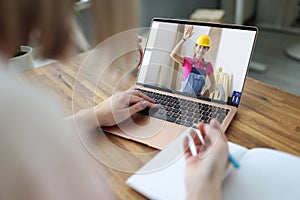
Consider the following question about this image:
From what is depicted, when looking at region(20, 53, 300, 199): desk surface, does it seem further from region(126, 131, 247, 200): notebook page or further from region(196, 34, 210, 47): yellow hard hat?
region(196, 34, 210, 47): yellow hard hat

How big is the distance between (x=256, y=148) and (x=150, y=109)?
281 mm

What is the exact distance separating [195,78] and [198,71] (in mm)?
20

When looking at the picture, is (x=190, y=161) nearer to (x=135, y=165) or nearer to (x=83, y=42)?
(x=135, y=165)

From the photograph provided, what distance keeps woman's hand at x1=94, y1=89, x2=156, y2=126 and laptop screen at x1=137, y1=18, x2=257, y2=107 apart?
0.09m

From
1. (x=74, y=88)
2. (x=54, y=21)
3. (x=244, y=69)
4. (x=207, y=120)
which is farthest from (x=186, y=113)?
(x=54, y=21)

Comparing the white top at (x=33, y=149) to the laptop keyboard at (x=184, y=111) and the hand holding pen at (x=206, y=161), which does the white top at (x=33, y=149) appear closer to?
the hand holding pen at (x=206, y=161)

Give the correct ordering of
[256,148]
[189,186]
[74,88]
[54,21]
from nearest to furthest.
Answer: [54,21], [189,186], [256,148], [74,88]

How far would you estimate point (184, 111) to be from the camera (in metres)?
0.80

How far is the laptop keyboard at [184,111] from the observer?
765 millimetres

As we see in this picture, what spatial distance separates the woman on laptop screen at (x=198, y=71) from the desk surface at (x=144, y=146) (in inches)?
4.7

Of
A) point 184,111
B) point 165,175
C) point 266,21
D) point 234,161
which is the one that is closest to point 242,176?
point 234,161

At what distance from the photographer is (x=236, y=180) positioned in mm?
581

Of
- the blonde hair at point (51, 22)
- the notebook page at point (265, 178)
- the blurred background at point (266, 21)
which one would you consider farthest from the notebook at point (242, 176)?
the blurred background at point (266, 21)

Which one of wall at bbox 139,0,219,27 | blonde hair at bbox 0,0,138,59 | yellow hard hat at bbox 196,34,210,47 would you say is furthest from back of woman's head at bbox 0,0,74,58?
wall at bbox 139,0,219,27
